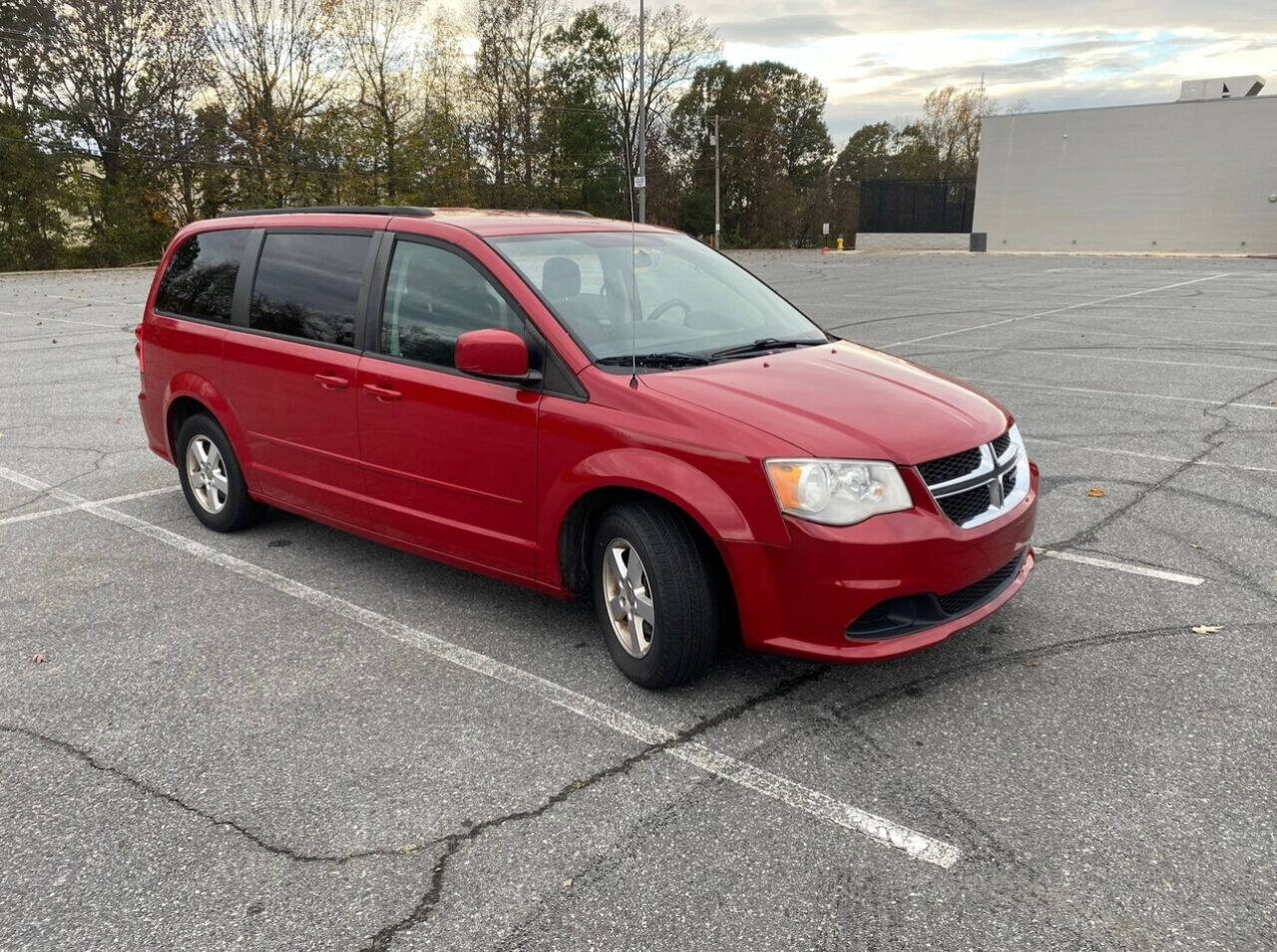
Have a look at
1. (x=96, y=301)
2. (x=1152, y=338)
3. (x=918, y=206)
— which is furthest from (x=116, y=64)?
(x=1152, y=338)

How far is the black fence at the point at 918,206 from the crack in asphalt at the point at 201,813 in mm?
54199

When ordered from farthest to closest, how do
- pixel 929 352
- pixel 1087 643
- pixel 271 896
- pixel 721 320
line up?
1. pixel 929 352
2. pixel 721 320
3. pixel 1087 643
4. pixel 271 896

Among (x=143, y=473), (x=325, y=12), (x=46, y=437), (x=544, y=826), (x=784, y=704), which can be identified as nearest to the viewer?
(x=544, y=826)

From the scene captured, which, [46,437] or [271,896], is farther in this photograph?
[46,437]

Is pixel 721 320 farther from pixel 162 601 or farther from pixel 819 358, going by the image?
pixel 162 601

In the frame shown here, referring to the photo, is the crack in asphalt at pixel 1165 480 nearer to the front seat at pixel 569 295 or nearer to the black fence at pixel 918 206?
the front seat at pixel 569 295

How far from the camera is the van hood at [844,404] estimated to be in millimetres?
3352

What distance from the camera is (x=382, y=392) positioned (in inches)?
171

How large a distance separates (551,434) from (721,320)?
1.11 metres

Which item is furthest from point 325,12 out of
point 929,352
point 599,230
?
point 599,230

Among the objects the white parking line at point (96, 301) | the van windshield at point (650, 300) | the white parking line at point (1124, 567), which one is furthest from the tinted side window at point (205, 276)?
the white parking line at point (96, 301)

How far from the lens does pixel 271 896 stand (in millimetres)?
2600

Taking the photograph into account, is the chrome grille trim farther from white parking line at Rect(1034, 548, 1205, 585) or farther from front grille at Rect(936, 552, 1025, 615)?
white parking line at Rect(1034, 548, 1205, 585)

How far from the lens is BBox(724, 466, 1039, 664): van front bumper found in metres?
3.22
